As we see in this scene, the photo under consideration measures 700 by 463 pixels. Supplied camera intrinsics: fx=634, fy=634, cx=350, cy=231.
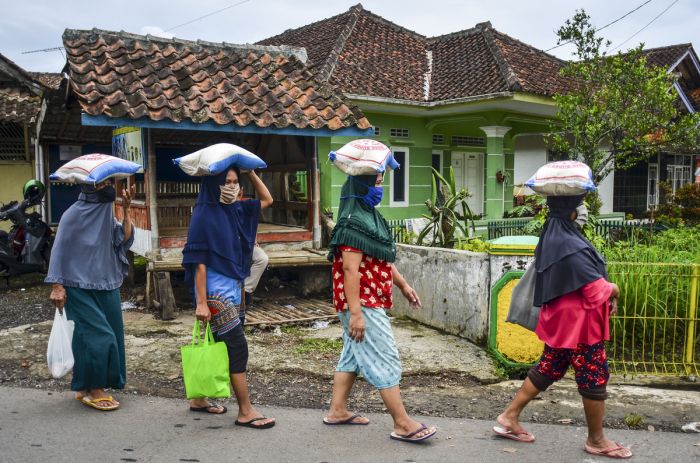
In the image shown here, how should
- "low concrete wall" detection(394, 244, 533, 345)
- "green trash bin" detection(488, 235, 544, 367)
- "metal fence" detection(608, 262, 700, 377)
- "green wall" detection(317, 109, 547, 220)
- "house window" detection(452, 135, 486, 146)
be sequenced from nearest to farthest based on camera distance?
"metal fence" detection(608, 262, 700, 377), "green trash bin" detection(488, 235, 544, 367), "low concrete wall" detection(394, 244, 533, 345), "green wall" detection(317, 109, 547, 220), "house window" detection(452, 135, 486, 146)

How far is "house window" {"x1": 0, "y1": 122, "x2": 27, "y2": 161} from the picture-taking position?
14.1m

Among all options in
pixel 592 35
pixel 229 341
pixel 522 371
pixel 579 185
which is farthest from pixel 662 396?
pixel 592 35

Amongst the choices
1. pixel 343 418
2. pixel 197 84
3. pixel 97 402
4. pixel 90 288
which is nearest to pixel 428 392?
pixel 343 418

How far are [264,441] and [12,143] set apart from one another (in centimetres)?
1295

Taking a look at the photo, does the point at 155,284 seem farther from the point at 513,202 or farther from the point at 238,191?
the point at 513,202

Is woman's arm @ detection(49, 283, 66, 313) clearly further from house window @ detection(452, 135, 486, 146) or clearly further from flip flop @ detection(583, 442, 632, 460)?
house window @ detection(452, 135, 486, 146)

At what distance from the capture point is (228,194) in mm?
4109

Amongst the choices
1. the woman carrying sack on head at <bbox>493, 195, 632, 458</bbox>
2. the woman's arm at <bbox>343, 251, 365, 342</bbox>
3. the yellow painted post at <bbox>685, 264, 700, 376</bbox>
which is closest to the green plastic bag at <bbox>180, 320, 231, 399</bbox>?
the woman's arm at <bbox>343, 251, 365, 342</bbox>

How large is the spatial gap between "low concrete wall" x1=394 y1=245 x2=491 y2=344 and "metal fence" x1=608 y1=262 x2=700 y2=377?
1182 mm

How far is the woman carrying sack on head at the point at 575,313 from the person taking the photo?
3.65m

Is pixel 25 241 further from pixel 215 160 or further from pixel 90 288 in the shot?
pixel 215 160

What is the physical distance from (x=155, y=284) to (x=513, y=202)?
10.9m

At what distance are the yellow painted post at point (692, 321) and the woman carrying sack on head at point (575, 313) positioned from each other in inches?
76.2

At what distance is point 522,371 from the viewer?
550 centimetres
